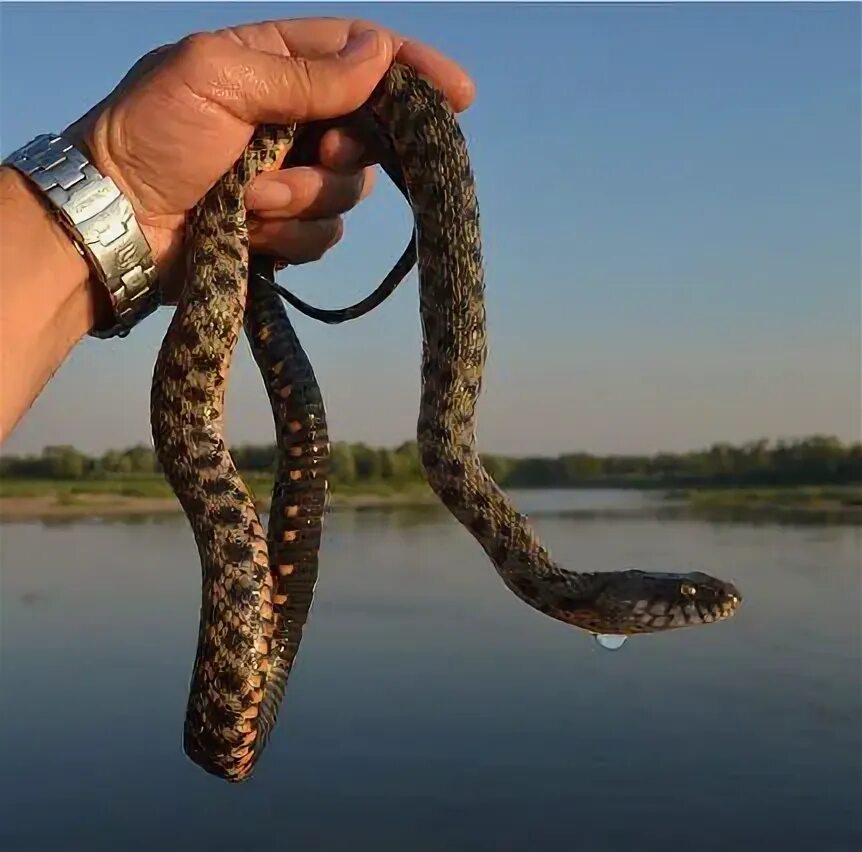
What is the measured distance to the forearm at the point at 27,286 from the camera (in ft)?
8.81

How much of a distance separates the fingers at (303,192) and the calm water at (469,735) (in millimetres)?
6629

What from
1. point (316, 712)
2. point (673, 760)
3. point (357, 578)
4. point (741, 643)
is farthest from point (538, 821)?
point (357, 578)

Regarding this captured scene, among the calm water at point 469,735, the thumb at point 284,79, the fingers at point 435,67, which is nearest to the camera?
the thumb at point 284,79

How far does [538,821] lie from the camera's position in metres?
14.7

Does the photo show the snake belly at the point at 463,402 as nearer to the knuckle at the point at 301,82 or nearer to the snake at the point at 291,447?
the snake at the point at 291,447

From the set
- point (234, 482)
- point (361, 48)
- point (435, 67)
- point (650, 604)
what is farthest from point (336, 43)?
point (650, 604)

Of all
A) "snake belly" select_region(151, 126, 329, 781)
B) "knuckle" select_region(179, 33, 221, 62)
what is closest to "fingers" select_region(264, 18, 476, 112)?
"knuckle" select_region(179, 33, 221, 62)

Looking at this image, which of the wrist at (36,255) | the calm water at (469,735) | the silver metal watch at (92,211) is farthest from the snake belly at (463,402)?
the calm water at (469,735)

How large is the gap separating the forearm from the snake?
293 mm

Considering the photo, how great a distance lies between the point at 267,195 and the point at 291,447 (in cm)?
67

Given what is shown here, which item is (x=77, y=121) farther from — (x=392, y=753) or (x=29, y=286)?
(x=392, y=753)

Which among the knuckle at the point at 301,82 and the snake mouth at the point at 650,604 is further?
the snake mouth at the point at 650,604

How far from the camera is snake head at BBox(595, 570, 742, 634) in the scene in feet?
9.84

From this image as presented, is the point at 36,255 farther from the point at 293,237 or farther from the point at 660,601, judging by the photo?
the point at 660,601
